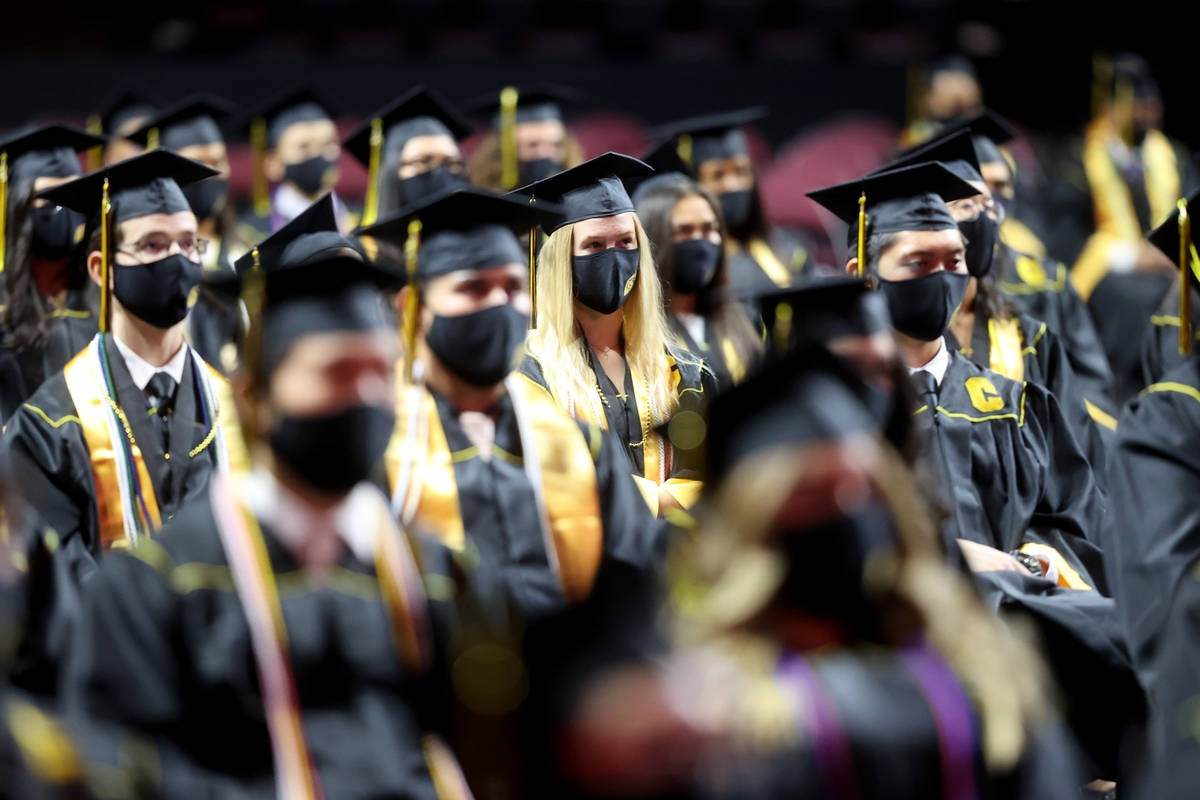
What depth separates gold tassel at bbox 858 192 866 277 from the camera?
3.85 meters

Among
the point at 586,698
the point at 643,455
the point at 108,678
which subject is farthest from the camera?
the point at 643,455

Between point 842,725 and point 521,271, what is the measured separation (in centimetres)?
115

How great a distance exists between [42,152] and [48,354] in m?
0.82

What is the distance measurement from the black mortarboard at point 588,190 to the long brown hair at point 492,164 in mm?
2237

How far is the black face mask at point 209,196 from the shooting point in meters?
5.63

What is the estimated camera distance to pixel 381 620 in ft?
7.16

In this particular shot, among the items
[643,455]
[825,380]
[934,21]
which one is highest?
[934,21]

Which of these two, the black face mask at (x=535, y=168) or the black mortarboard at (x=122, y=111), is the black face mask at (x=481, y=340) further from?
the black mortarboard at (x=122, y=111)

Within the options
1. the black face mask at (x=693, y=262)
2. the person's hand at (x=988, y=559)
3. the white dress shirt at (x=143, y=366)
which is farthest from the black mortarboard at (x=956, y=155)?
the white dress shirt at (x=143, y=366)

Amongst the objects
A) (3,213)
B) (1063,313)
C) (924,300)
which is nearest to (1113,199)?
(1063,313)

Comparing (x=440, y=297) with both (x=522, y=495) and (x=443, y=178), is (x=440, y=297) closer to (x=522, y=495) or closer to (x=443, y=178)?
(x=522, y=495)

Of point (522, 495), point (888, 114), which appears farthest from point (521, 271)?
point (888, 114)

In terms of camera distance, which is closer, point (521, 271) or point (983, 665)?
point (983, 665)

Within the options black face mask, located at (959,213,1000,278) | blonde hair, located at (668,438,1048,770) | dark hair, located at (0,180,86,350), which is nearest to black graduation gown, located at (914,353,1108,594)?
black face mask, located at (959,213,1000,278)
